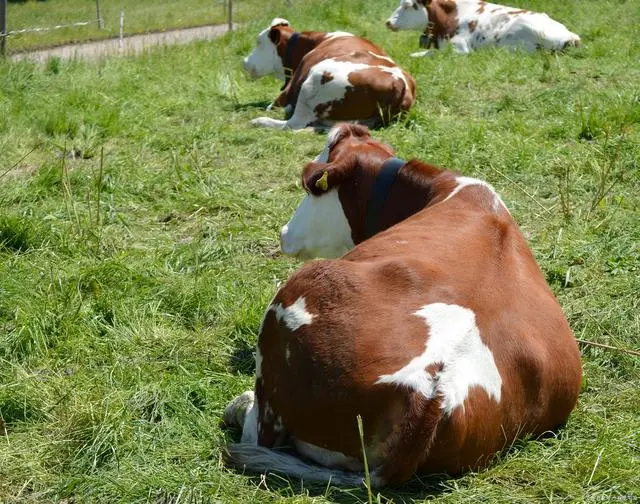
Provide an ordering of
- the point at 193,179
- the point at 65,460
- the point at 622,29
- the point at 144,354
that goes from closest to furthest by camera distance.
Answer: the point at 65,460 < the point at 144,354 < the point at 193,179 < the point at 622,29

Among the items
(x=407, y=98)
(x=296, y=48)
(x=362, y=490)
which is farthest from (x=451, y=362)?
(x=296, y=48)

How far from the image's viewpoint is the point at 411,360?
11.9ft

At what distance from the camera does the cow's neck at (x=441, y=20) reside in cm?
1533

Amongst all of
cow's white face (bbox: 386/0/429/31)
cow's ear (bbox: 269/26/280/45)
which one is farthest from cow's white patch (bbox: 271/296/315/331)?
cow's white face (bbox: 386/0/429/31)

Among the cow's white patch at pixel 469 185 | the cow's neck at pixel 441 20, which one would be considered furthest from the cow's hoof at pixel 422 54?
the cow's white patch at pixel 469 185

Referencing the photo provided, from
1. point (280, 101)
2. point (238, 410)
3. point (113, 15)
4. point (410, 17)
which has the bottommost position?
point (113, 15)

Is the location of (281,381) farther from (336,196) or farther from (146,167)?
(146,167)

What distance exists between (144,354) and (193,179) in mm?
3297

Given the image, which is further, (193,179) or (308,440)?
(193,179)

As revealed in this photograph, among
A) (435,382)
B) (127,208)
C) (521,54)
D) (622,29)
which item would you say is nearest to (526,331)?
(435,382)

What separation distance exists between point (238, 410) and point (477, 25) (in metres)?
11.6

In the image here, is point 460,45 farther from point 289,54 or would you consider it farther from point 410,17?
point 289,54

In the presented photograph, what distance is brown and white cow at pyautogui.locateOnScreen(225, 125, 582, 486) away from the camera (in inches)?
141

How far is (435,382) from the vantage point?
Result: 354 cm
